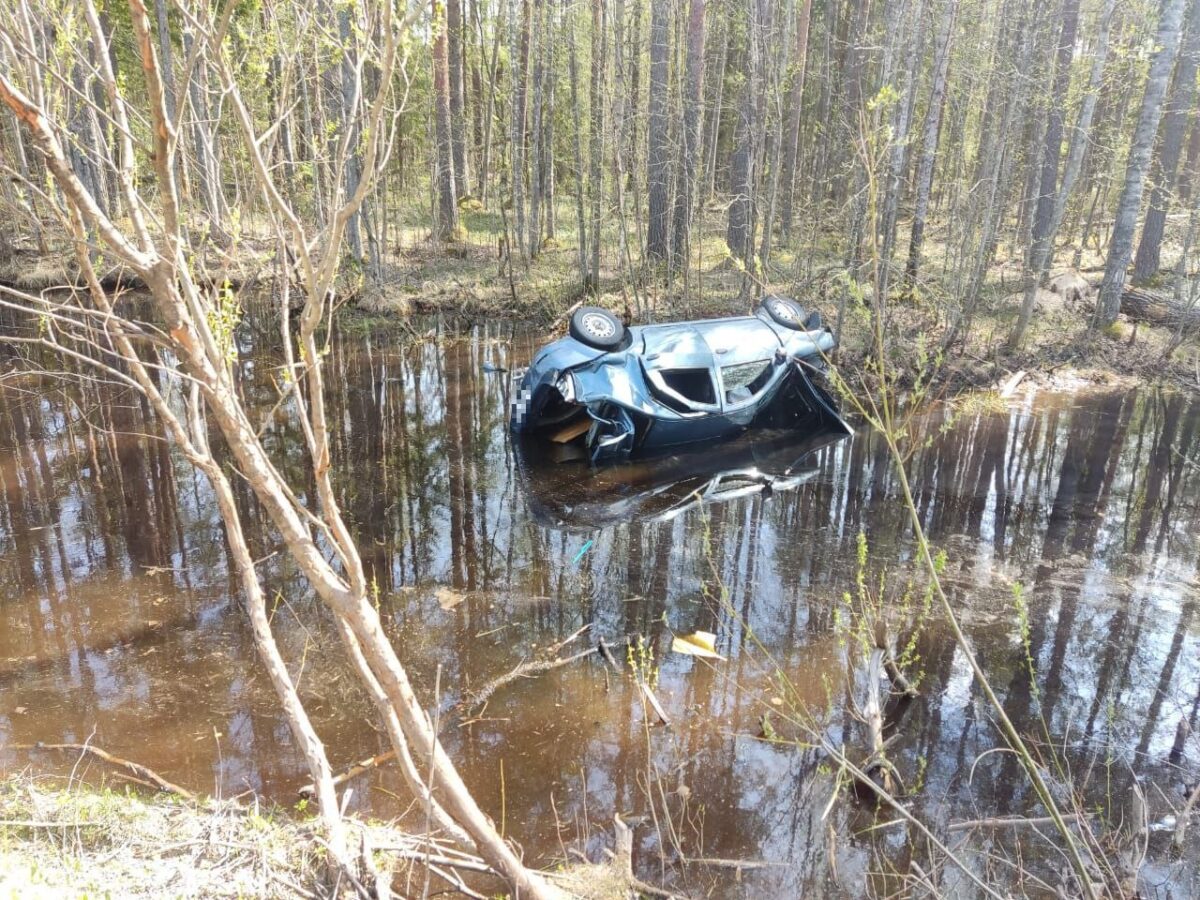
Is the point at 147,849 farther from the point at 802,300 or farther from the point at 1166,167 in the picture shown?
the point at 1166,167

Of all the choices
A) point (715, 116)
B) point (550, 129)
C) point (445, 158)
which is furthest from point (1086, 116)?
point (445, 158)

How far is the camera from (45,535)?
268 inches

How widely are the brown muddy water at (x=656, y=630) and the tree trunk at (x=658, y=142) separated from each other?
695 cm

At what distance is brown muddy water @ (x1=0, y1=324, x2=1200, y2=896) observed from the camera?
4.17 m

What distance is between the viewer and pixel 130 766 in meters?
4.17

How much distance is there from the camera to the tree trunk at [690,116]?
45.1 ft

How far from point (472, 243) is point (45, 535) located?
1535 cm

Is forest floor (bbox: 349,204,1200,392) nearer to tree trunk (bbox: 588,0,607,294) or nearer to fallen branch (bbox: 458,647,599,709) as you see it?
tree trunk (bbox: 588,0,607,294)

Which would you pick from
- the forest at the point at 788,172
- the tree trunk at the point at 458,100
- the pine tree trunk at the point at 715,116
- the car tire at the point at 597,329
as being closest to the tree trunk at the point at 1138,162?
the forest at the point at 788,172

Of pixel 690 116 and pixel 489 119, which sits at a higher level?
pixel 690 116

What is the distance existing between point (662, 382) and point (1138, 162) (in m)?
10.4

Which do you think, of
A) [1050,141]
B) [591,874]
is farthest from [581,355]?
[1050,141]

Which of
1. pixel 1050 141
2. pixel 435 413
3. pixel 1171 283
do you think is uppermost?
pixel 1050 141

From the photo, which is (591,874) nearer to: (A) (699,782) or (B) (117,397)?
(A) (699,782)
